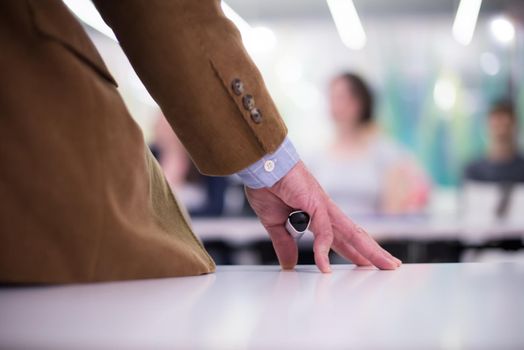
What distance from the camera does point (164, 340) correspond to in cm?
39

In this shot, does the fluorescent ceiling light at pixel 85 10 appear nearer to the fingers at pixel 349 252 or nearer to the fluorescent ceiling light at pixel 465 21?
the fingers at pixel 349 252

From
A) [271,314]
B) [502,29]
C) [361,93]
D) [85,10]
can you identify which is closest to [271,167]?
[271,314]

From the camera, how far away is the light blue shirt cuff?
917mm

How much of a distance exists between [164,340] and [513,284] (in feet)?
1.50

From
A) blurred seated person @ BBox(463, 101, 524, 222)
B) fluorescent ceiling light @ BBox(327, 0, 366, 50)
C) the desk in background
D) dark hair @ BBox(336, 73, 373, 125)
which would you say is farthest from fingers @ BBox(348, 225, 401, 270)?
fluorescent ceiling light @ BBox(327, 0, 366, 50)

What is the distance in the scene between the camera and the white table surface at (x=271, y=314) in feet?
1.28

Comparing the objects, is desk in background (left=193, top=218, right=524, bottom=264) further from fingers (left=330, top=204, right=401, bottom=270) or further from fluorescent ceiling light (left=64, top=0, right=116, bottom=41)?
fingers (left=330, top=204, right=401, bottom=270)

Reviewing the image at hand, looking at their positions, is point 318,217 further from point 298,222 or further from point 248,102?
point 248,102

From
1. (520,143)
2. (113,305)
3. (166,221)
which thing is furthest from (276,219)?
(520,143)

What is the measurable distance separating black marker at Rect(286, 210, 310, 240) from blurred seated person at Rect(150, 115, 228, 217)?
3771mm

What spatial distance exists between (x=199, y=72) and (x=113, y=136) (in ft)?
0.52

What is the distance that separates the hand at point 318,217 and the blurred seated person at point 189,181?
3743 millimetres

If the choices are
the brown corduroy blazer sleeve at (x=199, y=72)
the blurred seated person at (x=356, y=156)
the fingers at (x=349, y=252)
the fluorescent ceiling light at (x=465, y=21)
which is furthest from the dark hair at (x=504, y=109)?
the brown corduroy blazer sleeve at (x=199, y=72)

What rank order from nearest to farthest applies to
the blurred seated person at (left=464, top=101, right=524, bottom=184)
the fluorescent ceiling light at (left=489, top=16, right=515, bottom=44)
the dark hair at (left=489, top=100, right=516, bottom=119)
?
the blurred seated person at (left=464, top=101, right=524, bottom=184) < the dark hair at (left=489, top=100, right=516, bottom=119) < the fluorescent ceiling light at (left=489, top=16, right=515, bottom=44)
